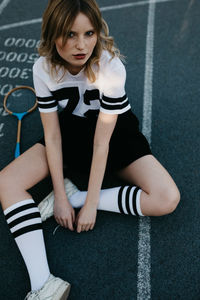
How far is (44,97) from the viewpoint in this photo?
5.48 feet

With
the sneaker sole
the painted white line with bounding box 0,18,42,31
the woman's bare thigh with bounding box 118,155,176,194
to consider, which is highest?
the painted white line with bounding box 0,18,42,31

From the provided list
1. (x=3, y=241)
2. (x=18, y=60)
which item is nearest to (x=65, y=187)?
(x=3, y=241)

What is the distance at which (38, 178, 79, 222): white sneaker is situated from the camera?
1.85 meters

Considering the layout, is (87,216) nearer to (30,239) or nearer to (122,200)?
(122,200)

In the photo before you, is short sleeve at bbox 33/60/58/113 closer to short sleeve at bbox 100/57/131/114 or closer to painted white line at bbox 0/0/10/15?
short sleeve at bbox 100/57/131/114

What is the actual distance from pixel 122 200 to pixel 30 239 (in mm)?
566

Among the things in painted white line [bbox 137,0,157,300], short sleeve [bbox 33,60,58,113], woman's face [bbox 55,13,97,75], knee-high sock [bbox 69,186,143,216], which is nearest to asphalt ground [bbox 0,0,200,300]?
painted white line [bbox 137,0,157,300]

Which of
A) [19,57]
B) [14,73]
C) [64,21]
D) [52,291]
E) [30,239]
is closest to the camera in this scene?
[64,21]

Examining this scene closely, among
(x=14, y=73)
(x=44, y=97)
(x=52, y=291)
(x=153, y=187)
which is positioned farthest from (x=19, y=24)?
(x=52, y=291)

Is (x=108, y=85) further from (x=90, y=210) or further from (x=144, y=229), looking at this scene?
(x=144, y=229)

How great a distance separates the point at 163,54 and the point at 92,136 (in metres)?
1.59

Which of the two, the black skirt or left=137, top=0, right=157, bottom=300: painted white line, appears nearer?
left=137, top=0, right=157, bottom=300: painted white line

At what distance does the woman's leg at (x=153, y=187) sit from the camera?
171cm

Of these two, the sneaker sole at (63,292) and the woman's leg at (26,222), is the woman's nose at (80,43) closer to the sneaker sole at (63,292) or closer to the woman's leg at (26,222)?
the woman's leg at (26,222)
